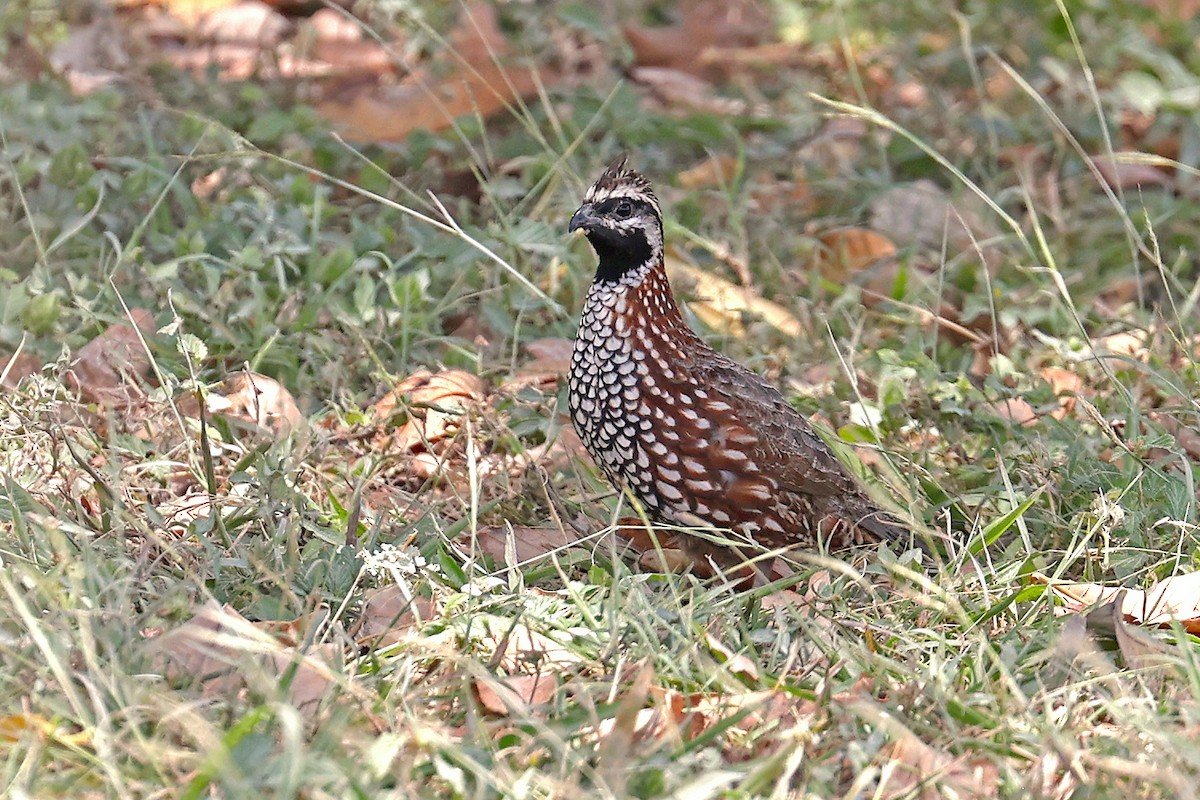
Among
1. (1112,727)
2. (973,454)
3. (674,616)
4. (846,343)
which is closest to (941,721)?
(1112,727)

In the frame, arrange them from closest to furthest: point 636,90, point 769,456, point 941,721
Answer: point 941,721 → point 769,456 → point 636,90

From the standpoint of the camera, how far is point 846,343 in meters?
5.08

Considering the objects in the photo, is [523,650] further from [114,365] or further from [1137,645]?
[114,365]

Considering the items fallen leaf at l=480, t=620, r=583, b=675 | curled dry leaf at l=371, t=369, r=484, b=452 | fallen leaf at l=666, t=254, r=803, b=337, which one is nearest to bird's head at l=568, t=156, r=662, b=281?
curled dry leaf at l=371, t=369, r=484, b=452

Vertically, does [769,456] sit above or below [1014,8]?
below

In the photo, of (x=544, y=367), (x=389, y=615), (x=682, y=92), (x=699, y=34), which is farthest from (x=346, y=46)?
(x=389, y=615)

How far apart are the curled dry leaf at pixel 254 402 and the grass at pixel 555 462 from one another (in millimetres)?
68

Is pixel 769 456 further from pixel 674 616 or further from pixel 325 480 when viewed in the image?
pixel 325 480

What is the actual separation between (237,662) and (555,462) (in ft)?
5.68

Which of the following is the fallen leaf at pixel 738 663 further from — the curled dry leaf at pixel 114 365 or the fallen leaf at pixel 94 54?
the fallen leaf at pixel 94 54

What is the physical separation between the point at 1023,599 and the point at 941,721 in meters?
0.64

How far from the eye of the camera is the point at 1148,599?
3.64 metres

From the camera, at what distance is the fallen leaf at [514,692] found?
9.91 feet

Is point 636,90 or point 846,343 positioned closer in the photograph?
point 846,343
